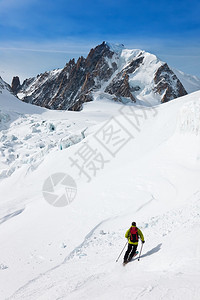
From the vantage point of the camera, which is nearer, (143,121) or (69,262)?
(69,262)

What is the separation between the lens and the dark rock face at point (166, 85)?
3547 inches

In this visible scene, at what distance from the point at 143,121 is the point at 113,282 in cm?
1672

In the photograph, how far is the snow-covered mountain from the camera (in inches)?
3573

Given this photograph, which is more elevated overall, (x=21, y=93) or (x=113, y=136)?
(x=21, y=93)

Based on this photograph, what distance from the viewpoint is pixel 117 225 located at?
32.4 feet

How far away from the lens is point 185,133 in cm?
1465

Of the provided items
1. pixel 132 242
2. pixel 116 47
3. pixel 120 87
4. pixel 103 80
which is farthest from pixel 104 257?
pixel 116 47

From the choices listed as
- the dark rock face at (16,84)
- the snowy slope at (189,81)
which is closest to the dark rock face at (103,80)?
the dark rock face at (16,84)

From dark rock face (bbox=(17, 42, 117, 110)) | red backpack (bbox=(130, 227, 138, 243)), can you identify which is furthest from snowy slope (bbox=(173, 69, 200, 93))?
red backpack (bbox=(130, 227, 138, 243))

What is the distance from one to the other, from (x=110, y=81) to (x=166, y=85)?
28.2m

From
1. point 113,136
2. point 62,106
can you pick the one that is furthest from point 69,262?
point 62,106

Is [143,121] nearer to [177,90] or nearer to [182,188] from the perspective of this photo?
[182,188]

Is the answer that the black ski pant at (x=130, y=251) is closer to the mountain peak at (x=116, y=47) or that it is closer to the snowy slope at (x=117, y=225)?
the snowy slope at (x=117, y=225)

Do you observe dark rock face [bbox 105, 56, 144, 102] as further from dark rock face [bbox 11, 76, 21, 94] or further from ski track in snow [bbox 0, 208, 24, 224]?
dark rock face [bbox 11, 76, 21, 94]
